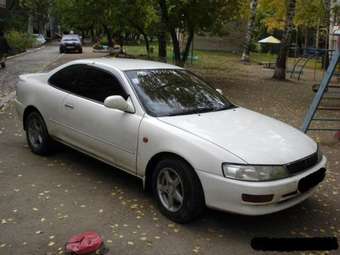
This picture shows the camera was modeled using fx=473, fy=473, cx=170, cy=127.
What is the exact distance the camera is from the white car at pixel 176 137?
4383mm

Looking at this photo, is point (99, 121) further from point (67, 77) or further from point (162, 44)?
point (162, 44)

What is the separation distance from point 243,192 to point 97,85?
104 inches

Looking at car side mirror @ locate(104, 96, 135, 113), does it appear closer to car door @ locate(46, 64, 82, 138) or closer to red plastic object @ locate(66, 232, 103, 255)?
car door @ locate(46, 64, 82, 138)

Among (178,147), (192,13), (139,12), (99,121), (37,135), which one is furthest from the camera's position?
(139,12)

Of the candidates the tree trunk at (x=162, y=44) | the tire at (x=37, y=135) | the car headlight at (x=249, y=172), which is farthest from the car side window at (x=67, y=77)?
the tree trunk at (x=162, y=44)

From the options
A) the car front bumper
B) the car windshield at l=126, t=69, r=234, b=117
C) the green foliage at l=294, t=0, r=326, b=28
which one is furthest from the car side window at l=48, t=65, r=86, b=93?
the green foliage at l=294, t=0, r=326, b=28

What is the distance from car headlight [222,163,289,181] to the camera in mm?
4320

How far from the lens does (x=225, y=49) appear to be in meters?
49.2

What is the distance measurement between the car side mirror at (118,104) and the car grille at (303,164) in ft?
6.12

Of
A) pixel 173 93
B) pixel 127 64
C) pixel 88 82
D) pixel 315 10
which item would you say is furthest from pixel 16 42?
pixel 173 93

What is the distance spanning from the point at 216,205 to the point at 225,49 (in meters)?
45.9

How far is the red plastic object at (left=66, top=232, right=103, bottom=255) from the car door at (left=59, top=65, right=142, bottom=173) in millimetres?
1173

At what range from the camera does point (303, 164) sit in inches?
185

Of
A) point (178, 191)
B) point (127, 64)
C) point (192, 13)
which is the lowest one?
point (178, 191)
